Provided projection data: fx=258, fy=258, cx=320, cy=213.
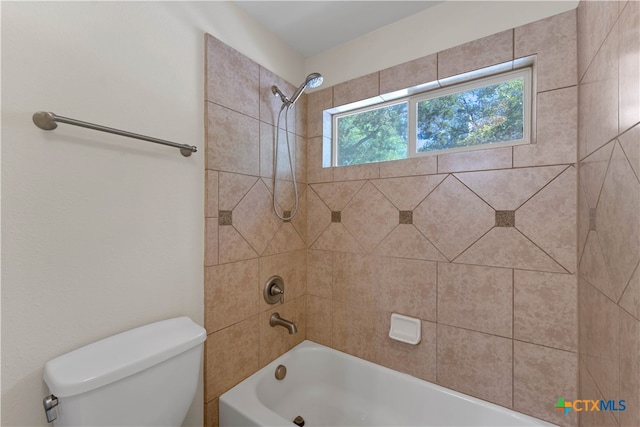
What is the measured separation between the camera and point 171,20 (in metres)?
1.09

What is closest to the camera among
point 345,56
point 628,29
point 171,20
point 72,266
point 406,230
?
point 628,29

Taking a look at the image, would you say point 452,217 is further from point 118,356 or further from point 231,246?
point 118,356

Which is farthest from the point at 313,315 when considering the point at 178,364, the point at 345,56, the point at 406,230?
the point at 345,56

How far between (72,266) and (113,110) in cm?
55

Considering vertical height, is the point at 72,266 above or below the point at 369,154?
below

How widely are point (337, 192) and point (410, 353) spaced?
1.04 m

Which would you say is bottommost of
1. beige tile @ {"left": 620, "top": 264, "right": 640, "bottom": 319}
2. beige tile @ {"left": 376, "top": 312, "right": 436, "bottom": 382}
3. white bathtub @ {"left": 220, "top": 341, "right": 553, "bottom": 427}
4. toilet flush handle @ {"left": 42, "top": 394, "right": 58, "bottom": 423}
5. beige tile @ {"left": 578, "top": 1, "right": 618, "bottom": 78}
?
white bathtub @ {"left": 220, "top": 341, "right": 553, "bottom": 427}

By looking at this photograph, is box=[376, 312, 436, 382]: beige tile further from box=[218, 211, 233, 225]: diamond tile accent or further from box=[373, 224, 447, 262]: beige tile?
box=[218, 211, 233, 225]: diamond tile accent

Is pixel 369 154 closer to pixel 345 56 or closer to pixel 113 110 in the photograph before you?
pixel 345 56

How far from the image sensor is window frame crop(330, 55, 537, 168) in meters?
1.23

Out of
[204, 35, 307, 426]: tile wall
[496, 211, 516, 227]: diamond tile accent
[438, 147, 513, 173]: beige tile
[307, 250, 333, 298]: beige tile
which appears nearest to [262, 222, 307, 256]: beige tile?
[204, 35, 307, 426]: tile wall

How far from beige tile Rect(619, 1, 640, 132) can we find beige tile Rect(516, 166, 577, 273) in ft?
1.55

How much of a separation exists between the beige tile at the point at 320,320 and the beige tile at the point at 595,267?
4.12ft

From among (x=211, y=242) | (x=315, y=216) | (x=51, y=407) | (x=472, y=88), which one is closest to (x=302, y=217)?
(x=315, y=216)
